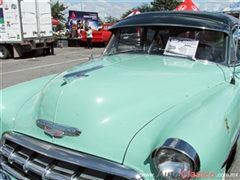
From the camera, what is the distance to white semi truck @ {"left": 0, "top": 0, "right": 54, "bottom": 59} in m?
12.2

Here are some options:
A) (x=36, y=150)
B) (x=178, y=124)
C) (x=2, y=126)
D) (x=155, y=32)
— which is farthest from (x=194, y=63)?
(x=2, y=126)

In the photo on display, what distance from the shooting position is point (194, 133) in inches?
64.0

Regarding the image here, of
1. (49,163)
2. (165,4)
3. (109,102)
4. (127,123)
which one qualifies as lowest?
(49,163)

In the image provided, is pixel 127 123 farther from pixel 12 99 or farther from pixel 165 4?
pixel 165 4

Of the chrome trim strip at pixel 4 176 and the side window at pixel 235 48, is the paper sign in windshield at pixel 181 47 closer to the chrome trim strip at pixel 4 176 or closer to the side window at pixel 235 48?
the side window at pixel 235 48

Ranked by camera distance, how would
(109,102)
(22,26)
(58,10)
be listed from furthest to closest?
(58,10)
(22,26)
(109,102)

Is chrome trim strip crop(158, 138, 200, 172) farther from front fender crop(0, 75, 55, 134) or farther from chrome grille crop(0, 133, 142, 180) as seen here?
front fender crop(0, 75, 55, 134)

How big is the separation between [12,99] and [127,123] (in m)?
1.36

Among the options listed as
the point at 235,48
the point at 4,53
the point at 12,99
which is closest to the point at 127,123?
the point at 12,99

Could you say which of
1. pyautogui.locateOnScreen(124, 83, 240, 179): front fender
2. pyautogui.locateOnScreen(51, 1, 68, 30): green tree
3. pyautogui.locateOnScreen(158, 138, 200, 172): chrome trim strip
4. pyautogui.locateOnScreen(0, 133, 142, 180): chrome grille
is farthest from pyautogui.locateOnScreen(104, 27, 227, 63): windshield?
pyautogui.locateOnScreen(51, 1, 68, 30): green tree

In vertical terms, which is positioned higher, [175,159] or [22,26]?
[22,26]

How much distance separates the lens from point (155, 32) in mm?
3301

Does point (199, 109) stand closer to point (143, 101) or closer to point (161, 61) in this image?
point (143, 101)

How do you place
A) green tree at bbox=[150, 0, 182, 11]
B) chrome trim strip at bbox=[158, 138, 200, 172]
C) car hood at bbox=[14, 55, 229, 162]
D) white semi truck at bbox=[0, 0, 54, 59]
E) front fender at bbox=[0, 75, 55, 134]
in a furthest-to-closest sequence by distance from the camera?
green tree at bbox=[150, 0, 182, 11] < white semi truck at bbox=[0, 0, 54, 59] < front fender at bbox=[0, 75, 55, 134] < car hood at bbox=[14, 55, 229, 162] < chrome trim strip at bbox=[158, 138, 200, 172]
